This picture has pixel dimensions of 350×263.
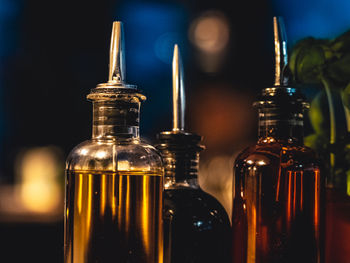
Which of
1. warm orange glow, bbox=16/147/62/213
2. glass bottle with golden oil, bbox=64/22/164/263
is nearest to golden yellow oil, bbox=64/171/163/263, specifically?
glass bottle with golden oil, bbox=64/22/164/263

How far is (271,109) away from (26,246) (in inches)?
57.0

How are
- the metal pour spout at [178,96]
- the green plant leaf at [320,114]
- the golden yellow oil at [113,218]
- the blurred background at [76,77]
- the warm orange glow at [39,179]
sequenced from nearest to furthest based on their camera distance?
the golden yellow oil at [113,218]
the metal pour spout at [178,96]
the green plant leaf at [320,114]
the blurred background at [76,77]
the warm orange glow at [39,179]

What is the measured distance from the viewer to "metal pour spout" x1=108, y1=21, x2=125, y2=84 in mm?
482

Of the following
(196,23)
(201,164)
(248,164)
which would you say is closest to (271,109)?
(248,164)

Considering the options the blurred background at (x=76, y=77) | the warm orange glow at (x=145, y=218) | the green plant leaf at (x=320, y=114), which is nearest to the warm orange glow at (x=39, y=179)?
the blurred background at (x=76, y=77)

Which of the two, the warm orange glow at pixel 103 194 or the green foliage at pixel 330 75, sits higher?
the green foliage at pixel 330 75

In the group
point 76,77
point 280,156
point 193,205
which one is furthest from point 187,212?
point 76,77

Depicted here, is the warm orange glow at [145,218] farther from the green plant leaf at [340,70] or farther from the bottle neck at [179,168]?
the green plant leaf at [340,70]

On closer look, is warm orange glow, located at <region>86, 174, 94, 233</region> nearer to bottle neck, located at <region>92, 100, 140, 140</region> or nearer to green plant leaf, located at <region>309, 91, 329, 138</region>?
bottle neck, located at <region>92, 100, 140, 140</region>

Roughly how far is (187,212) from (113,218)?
3.4 inches

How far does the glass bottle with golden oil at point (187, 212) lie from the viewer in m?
0.49

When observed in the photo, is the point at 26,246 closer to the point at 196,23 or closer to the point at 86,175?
the point at 196,23

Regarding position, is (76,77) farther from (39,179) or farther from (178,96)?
(178,96)

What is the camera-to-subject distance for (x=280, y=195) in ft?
1.55
